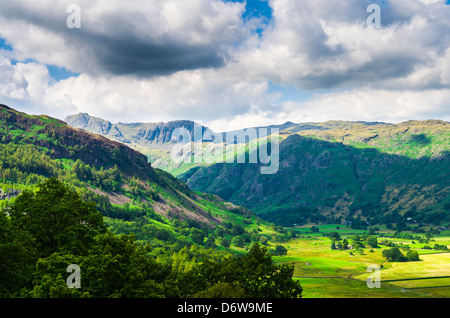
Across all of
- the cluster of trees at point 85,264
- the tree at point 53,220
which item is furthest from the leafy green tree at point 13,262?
the tree at point 53,220

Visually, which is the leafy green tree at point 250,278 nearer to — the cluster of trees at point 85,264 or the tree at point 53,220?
the cluster of trees at point 85,264

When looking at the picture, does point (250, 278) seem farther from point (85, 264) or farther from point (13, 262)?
point (13, 262)

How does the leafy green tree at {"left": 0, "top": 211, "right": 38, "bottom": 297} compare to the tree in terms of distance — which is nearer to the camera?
the leafy green tree at {"left": 0, "top": 211, "right": 38, "bottom": 297}

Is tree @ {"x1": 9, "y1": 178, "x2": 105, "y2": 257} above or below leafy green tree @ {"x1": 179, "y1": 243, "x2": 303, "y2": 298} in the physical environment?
above

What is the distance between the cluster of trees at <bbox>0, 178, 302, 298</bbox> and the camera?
120 feet

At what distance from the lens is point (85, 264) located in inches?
1487

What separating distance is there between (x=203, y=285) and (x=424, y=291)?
150 m

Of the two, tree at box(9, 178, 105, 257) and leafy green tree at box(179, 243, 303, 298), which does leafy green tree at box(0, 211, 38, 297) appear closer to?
tree at box(9, 178, 105, 257)

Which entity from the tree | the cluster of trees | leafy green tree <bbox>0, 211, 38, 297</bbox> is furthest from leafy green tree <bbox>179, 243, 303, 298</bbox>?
leafy green tree <bbox>0, 211, 38, 297</bbox>

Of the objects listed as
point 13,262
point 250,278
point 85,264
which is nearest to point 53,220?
point 13,262

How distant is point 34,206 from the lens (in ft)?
149

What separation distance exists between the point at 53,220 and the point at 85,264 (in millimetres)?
11763
